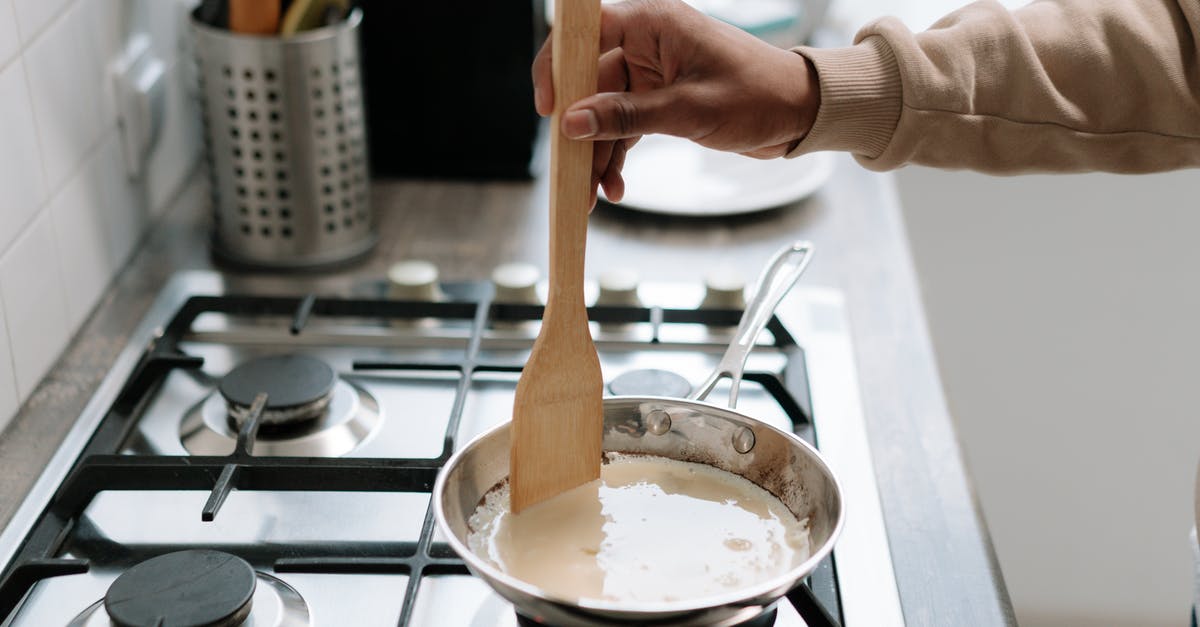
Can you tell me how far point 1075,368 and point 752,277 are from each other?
1002 millimetres

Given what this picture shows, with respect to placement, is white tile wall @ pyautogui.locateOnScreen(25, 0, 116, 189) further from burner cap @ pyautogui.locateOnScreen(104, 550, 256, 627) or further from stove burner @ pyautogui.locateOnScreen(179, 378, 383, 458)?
burner cap @ pyautogui.locateOnScreen(104, 550, 256, 627)

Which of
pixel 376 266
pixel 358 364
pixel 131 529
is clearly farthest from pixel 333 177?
pixel 131 529

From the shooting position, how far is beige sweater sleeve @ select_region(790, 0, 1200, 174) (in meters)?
0.76

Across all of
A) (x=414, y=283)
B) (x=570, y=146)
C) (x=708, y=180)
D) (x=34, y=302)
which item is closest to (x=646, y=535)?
(x=570, y=146)

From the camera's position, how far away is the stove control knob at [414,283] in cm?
101

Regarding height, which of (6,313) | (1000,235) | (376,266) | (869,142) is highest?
(869,142)

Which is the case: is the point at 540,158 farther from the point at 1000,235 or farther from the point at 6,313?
the point at 1000,235

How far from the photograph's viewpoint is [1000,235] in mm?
1883

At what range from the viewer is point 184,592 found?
2.05 feet

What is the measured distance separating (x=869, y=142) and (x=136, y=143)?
2.27 feet

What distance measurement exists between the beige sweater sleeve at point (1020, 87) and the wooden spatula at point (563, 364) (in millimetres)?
203

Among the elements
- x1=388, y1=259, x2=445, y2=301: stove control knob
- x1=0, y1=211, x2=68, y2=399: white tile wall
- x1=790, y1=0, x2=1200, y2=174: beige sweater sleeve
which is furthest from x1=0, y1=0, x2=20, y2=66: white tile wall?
x1=790, y1=0, x2=1200, y2=174: beige sweater sleeve

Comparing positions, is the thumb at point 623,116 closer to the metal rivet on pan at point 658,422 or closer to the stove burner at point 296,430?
the metal rivet on pan at point 658,422

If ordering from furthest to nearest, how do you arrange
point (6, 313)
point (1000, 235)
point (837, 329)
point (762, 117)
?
point (1000, 235) < point (837, 329) < point (6, 313) < point (762, 117)
